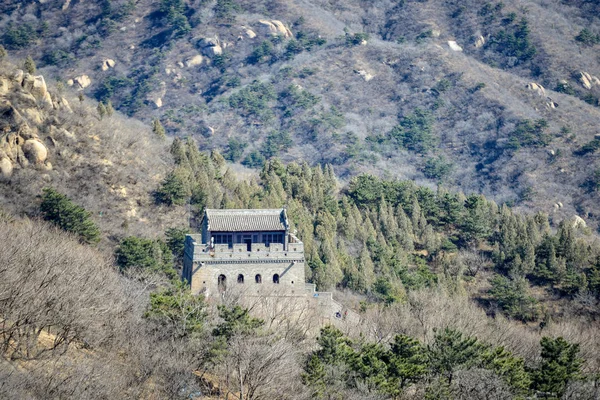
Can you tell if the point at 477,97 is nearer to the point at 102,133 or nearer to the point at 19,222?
the point at 102,133

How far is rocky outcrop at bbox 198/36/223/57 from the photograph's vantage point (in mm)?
156500

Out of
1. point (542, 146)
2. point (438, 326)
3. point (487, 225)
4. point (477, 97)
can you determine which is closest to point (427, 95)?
point (477, 97)

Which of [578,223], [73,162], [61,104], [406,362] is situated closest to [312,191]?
[73,162]

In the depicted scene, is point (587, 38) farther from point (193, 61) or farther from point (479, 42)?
point (193, 61)

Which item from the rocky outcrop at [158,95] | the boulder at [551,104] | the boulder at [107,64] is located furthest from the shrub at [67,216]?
the boulder at [107,64]

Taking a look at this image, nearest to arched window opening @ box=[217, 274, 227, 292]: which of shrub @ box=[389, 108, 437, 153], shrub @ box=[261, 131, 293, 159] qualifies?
shrub @ box=[261, 131, 293, 159]

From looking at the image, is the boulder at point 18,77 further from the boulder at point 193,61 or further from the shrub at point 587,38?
the shrub at point 587,38

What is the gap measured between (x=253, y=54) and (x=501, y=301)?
10167 centimetres

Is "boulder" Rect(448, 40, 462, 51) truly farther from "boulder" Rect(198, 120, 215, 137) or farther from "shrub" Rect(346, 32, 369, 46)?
"boulder" Rect(198, 120, 215, 137)

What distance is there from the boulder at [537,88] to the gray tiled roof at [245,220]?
347ft

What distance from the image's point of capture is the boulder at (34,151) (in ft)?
201

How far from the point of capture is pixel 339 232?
72938 millimetres

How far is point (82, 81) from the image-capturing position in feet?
483

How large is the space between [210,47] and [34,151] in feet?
325
